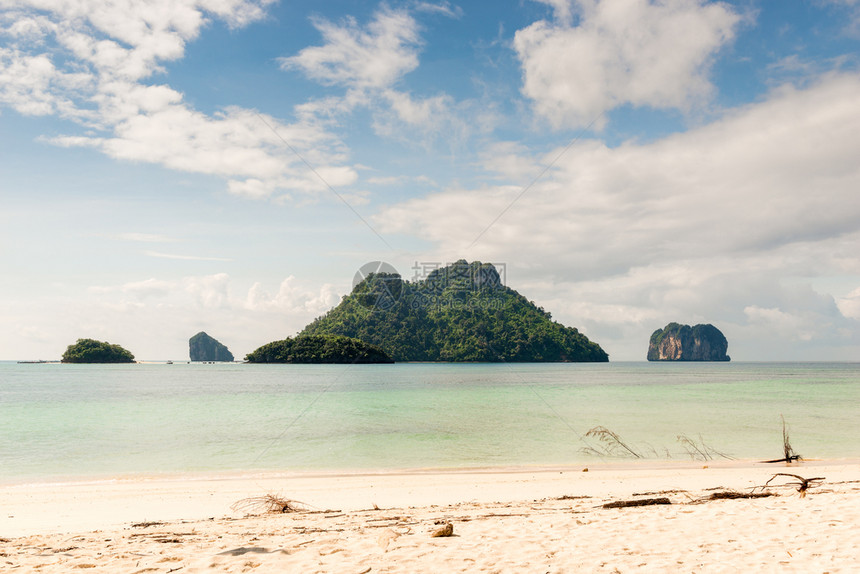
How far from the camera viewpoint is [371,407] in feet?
98.3

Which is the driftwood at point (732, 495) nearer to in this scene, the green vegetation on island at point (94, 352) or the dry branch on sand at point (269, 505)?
the dry branch on sand at point (269, 505)

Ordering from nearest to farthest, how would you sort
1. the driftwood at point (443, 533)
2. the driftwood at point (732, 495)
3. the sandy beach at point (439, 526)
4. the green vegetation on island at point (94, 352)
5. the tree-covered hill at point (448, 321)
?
1. the sandy beach at point (439, 526)
2. the driftwood at point (443, 533)
3. the driftwood at point (732, 495)
4. the tree-covered hill at point (448, 321)
5. the green vegetation on island at point (94, 352)

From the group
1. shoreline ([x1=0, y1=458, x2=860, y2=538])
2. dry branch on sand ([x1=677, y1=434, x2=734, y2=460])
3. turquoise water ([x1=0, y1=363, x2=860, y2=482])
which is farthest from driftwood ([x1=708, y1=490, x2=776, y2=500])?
dry branch on sand ([x1=677, y1=434, x2=734, y2=460])

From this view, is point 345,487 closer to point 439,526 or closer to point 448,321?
point 439,526

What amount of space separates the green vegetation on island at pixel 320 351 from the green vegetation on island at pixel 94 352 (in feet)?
164

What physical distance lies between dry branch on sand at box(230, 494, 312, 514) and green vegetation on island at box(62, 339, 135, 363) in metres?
173

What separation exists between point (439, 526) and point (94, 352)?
17965 cm

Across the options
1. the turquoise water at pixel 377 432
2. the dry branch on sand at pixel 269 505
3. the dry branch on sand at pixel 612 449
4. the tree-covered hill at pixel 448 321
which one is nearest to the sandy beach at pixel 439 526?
the dry branch on sand at pixel 269 505

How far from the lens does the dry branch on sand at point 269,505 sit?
8.56 meters

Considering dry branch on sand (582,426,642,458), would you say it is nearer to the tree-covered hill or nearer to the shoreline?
the shoreline

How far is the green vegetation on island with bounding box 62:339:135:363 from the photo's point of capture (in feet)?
490

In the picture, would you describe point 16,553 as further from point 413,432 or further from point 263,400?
point 263,400

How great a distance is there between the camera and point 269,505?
8.91m

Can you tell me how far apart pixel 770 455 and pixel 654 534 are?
495 inches
